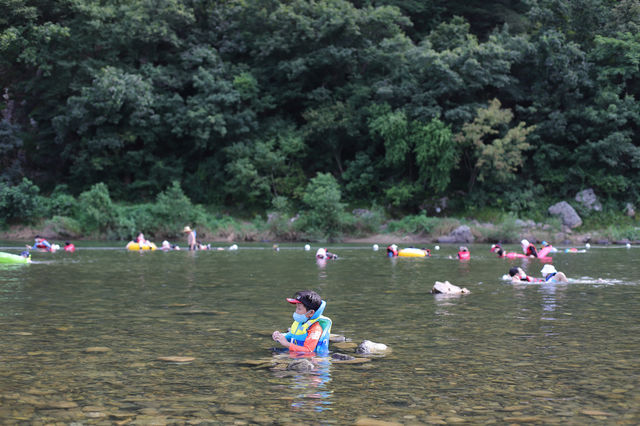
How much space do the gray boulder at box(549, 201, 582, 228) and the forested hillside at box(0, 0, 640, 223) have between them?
1.28 m

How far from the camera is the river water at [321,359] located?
17.5 feet

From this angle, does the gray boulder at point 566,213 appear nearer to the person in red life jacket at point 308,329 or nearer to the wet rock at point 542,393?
the person in red life jacket at point 308,329

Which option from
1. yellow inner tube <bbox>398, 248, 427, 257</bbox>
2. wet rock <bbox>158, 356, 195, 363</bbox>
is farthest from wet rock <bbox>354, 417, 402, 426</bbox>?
yellow inner tube <bbox>398, 248, 427, 257</bbox>

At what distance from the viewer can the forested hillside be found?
3928 cm

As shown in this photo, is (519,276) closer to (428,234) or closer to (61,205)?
(428,234)

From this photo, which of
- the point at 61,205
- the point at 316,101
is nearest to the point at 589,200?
the point at 316,101

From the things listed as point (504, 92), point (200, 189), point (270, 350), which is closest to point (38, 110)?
point (200, 189)

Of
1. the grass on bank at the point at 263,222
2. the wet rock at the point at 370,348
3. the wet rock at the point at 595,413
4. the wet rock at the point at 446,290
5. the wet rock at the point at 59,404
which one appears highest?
the grass on bank at the point at 263,222

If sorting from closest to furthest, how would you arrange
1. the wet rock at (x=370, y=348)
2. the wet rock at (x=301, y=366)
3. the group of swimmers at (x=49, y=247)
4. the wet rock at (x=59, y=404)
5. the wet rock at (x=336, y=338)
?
1. the wet rock at (x=59, y=404)
2. the wet rock at (x=301, y=366)
3. the wet rock at (x=370, y=348)
4. the wet rock at (x=336, y=338)
5. the group of swimmers at (x=49, y=247)

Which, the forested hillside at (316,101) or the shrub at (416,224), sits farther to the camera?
the forested hillside at (316,101)

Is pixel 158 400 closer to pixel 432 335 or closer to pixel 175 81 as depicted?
pixel 432 335

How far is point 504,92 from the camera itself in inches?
1649

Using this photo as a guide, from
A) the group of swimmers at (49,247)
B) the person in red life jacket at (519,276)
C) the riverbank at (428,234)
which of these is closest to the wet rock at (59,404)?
the person in red life jacket at (519,276)

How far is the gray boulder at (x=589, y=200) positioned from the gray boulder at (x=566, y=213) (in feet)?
3.69
